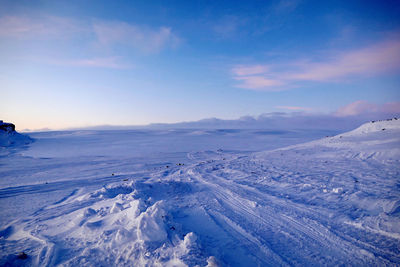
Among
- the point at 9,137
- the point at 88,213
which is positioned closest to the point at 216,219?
the point at 88,213

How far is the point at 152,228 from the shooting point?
369 centimetres

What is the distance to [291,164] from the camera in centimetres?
996

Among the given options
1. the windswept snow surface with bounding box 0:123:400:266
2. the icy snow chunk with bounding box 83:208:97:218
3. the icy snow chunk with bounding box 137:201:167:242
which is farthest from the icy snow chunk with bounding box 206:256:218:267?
the icy snow chunk with bounding box 83:208:97:218

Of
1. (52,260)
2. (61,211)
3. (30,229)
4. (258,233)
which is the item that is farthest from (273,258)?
(61,211)

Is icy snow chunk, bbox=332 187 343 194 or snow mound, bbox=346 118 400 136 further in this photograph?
snow mound, bbox=346 118 400 136

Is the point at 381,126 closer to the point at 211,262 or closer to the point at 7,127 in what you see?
the point at 211,262

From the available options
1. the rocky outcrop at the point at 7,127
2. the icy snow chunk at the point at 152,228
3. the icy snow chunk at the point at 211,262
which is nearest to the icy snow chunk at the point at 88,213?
the icy snow chunk at the point at 152,228

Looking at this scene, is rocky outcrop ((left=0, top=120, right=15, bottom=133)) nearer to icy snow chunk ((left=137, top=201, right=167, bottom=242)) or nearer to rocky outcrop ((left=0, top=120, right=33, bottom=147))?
rocky outcrop ((left=0, top=120, right=33, bottom=147))

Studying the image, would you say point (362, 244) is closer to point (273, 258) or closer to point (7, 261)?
point (273, 258)

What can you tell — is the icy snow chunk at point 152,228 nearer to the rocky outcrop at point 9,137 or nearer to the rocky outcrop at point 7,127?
the rocky outcrop at point 9,137

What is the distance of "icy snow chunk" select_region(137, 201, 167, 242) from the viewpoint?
3584 mm

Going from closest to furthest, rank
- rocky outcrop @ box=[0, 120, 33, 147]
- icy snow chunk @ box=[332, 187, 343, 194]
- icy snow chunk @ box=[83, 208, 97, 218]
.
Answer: icy snow chunk @ box=[83, 208, 97, 218] < icy snow chunk @ box=[332, 187, 343, 194] < rocky outcrop @ box=[0, 120, 33, 147]

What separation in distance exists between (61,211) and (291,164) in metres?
9.72

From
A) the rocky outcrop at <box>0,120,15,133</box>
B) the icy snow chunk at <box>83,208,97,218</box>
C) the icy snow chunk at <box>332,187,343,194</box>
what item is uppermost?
the rocky outcrop at <box>0,120,15,133</box>
